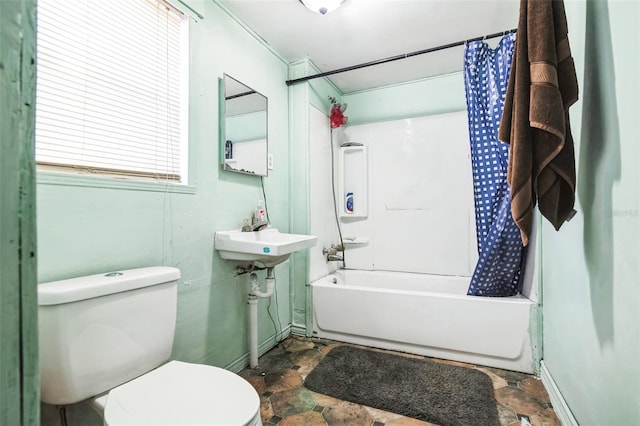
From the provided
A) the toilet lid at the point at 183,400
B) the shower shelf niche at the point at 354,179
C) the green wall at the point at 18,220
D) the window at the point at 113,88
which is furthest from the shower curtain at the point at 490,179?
the green wall at the point at 18,220

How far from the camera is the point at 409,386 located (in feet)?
5.46

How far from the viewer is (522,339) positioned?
5.93 ft

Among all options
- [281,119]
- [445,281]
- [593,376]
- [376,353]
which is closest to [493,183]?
[445,281]

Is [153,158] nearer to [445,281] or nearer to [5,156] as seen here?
[5,156]

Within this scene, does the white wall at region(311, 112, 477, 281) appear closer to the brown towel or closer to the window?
the window

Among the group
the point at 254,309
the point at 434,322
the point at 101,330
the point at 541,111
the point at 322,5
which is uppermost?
the point at 322,5

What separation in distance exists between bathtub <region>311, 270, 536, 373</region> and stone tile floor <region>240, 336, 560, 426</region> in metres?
0.11

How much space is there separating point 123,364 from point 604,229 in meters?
1.71

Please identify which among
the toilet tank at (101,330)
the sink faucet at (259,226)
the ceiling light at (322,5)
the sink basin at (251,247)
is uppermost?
the ceiling light at (322,5)

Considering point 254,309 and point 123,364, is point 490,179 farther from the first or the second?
point 123,364

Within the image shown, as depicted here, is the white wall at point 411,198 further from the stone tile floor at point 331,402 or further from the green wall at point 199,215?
the stone tile floor at point 331,402

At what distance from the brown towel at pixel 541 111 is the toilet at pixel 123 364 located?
1142 mm

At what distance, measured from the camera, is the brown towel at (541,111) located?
3.00ft

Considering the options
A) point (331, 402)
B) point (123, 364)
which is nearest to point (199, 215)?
point (123, 364)
